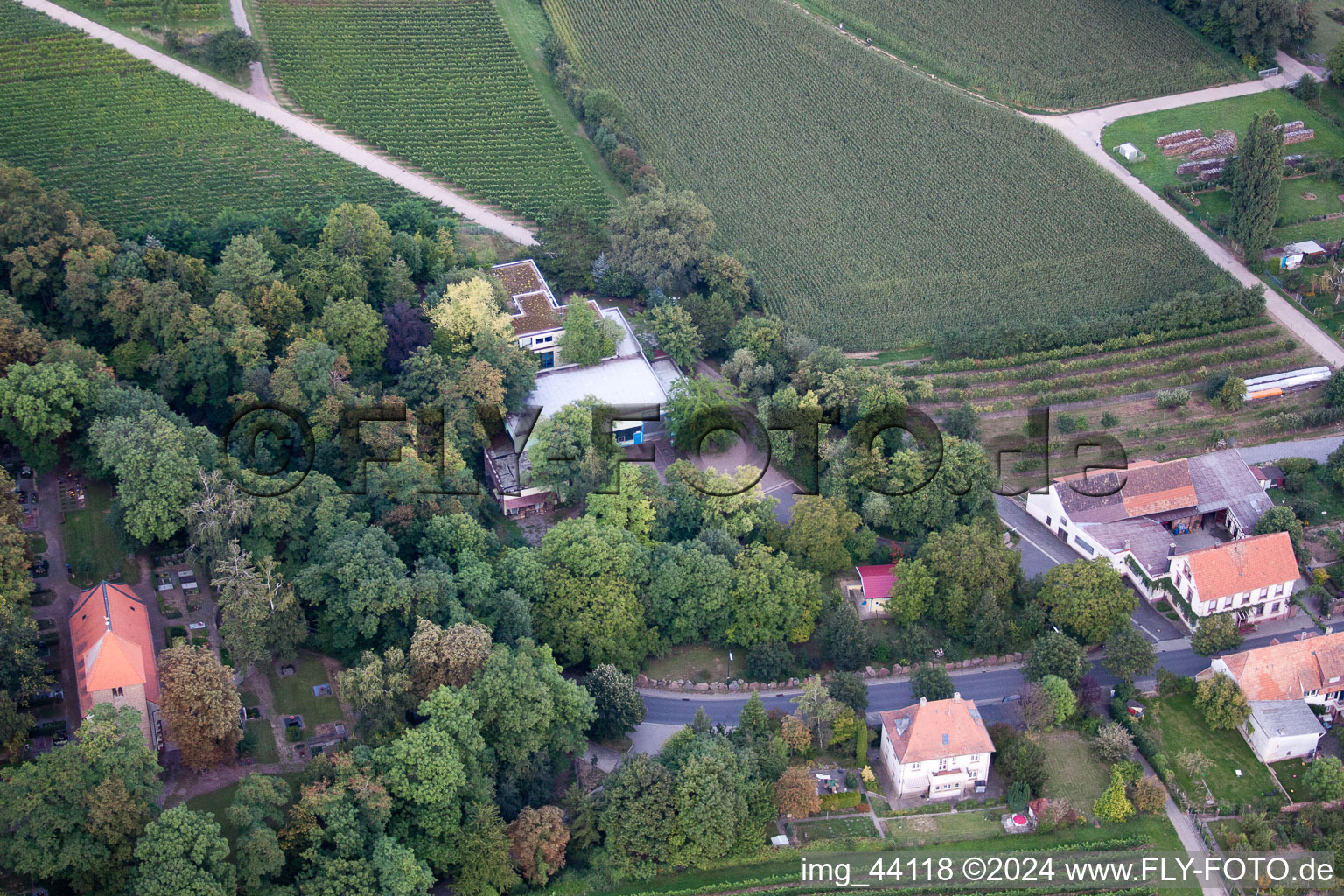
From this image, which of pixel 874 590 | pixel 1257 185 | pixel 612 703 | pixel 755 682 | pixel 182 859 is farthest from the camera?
pixel 1257 185

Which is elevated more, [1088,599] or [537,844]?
[1088,599]

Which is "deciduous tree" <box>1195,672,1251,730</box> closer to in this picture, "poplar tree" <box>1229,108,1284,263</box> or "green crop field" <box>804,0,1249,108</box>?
"poplar tree" <box>1229,108,1284,263</box>

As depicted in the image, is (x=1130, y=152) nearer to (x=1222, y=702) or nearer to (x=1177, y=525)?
(x=1177, y=525)

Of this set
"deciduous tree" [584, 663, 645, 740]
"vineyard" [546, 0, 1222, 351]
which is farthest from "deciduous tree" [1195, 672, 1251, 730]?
"vineyard" [546, 0, 1222, 351]

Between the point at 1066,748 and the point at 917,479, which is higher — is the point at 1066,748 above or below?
below

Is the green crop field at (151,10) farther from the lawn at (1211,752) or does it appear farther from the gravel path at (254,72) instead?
the lawn at (1211,752)

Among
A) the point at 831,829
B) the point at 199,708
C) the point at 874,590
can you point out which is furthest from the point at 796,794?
the point at 199,708

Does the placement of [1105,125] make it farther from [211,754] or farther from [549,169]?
[211,754]

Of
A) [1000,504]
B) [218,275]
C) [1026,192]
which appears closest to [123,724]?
[218,275]
